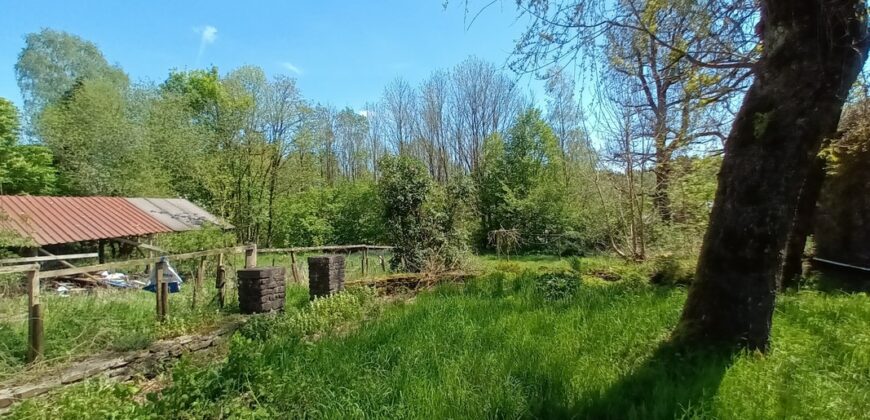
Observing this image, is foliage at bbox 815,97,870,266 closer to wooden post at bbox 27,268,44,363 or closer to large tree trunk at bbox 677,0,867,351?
large tree trunk at bbox 677,0,867,351

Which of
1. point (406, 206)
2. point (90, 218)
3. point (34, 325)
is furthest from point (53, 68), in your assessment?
point (34, 325)

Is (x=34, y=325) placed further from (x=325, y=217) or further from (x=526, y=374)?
(x=325, y=217)

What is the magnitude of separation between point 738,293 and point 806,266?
6.00 m

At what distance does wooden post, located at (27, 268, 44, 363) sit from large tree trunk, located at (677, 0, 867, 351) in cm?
608

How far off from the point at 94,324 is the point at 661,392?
5.75 meters

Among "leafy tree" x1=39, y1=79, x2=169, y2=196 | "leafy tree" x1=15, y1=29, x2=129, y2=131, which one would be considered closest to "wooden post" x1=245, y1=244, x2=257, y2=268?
"leafy tree" x1=39, y1=79, x2=169, y2=196

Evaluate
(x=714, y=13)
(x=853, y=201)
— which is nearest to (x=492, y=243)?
A: (x=853, y=201)

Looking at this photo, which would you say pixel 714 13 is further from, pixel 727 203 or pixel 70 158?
pixel 70 158

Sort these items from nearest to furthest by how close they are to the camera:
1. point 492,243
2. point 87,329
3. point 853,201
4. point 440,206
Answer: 1. point 87,329
2. point 853,201
3. point 440,206
4. point 492,243

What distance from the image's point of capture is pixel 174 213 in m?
14.3

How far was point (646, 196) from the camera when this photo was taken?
11328 mm

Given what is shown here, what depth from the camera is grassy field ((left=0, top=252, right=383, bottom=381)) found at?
4.30 meters

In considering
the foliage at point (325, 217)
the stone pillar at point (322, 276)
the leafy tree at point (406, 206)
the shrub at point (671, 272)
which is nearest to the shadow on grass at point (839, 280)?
the shrub at point (671, 272)

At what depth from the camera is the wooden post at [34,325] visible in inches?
164
